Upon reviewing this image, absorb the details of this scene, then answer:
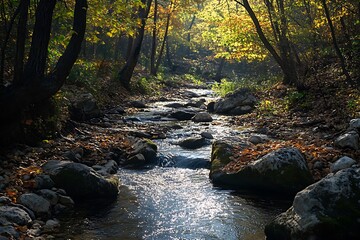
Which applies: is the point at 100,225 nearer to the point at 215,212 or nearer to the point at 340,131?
the point at 215,212

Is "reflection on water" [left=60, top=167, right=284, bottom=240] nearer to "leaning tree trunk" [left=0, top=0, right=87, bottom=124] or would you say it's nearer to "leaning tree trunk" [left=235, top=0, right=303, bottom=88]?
"leaning tree trunk" [left=0, top=0, right=87, bottom=124]

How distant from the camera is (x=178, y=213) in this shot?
→ 6496mm

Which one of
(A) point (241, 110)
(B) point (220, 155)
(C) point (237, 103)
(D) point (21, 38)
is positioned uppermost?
(D) point (21, 38)

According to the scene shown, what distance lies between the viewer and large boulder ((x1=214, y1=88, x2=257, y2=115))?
17141mm

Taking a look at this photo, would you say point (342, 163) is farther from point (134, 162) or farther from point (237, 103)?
point (237, 103)

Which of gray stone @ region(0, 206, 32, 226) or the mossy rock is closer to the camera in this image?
gray stone @ region(0, 206, 32, 226)

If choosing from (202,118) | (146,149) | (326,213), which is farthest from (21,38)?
(202,118)

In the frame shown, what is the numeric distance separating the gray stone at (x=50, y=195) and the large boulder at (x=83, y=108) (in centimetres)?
606

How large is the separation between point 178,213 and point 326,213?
2542 mm

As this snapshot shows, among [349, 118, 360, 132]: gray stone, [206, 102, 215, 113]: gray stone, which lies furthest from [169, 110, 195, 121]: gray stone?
[349, 118, 360, 132]: gray stone

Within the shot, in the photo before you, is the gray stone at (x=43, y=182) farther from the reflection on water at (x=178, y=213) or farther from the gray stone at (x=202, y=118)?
the gray stone at (x=202, y=118)

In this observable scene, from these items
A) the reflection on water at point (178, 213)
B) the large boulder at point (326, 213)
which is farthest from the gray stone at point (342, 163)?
the large boulder at point (326, 213)

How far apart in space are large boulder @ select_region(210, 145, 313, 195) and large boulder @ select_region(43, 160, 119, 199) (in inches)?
94.0

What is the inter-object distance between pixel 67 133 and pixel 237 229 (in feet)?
21.1
